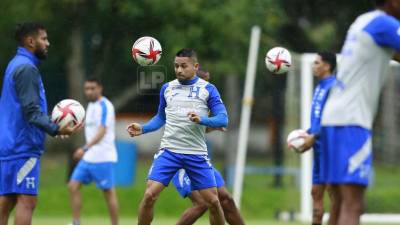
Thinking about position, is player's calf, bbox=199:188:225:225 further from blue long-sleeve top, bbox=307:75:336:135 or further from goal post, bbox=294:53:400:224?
goal post, bbox=294:53:400:224

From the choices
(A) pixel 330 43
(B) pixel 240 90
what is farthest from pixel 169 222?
(A) pixel 330 43

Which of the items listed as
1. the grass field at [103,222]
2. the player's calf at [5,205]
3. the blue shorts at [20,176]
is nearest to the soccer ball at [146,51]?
Answer: the blue shorts at [20,176]

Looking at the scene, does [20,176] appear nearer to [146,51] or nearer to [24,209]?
[24,209]

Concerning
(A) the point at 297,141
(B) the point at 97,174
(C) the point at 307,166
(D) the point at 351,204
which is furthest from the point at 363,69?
(C) the point at 307,166

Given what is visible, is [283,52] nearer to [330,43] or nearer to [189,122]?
[189,122]

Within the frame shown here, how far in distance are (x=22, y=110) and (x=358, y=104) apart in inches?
128

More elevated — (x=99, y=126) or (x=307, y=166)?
(x=99, y=126)

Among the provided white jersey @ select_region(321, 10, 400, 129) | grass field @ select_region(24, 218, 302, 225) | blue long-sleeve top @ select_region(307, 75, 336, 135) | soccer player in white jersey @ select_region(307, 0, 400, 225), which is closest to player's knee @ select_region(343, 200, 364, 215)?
soccer player in white jersey @ select_region(307, 0, 400, 225)

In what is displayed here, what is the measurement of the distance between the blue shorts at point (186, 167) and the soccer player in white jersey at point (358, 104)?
324cm

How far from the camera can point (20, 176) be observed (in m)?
9.70

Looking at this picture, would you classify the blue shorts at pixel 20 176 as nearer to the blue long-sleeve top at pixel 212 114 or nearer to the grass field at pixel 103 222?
the blue long-sleeve top at pixel 212 114

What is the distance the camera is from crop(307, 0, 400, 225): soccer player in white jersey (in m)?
7.90

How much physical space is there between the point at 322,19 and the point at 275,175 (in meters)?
4.84

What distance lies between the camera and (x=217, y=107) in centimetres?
1109
